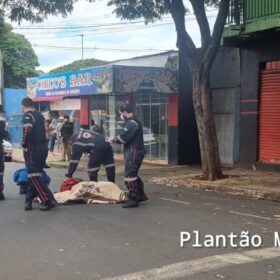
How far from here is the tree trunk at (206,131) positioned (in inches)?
527

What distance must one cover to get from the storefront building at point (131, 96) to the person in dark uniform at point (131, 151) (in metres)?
7.91

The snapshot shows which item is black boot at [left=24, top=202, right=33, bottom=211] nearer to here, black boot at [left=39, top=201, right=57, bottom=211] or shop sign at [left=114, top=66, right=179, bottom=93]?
black boot at [left=39, top=201, right=57, bottom=211]

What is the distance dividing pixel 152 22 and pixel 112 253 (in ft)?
34.7

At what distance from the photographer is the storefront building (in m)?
17.6

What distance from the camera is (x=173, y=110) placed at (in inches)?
728

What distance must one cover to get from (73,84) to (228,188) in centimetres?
1001

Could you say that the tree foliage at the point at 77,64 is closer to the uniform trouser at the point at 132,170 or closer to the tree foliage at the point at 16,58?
the tree foliage at the point at 16,58

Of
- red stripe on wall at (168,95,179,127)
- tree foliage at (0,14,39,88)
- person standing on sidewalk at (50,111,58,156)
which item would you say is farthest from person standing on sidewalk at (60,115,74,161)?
tree foliage at (0,14,39,88)

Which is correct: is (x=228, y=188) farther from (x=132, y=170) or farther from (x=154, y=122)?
(x=154, y=122)

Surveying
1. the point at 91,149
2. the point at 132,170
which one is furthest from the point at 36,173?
the point at 132,170

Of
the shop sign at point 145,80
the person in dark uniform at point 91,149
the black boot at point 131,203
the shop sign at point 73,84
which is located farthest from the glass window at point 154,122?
the black boot at point 131,203

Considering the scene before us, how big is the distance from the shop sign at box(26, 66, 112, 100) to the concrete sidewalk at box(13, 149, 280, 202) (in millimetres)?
2856

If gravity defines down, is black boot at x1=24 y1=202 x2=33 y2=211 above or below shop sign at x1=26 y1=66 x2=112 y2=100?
below

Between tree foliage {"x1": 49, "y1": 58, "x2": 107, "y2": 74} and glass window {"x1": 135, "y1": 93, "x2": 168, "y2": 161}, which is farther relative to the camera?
tree foliage {"x1": 49, "y1": 58, "x2": 107, "y2": 74}
